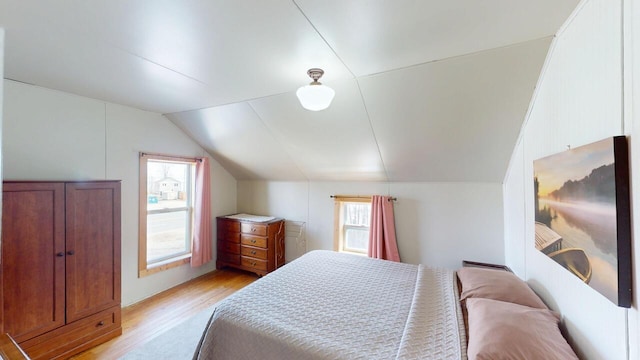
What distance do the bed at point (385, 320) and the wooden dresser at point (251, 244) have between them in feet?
5.31

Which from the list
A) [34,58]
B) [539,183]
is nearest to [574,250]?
[539,183]

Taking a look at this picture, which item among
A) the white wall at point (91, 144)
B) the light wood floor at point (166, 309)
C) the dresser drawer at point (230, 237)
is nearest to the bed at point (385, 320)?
the light wood floor at point (166, 309)

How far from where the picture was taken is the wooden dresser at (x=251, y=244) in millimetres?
3738

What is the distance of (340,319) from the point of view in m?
1.56

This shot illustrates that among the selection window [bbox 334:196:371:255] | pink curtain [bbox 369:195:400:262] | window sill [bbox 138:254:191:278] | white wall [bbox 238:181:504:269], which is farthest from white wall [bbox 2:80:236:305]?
pink curtain [bbox 369:195:400:262]

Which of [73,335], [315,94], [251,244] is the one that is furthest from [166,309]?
[315,94]

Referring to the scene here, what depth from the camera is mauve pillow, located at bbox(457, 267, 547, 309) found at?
1.53m

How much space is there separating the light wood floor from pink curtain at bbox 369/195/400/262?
1989mm

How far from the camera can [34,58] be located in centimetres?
179

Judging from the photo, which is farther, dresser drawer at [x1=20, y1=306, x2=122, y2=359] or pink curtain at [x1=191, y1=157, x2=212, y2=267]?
pink curtain at [x1=191, y1=157, x2=212, y2=267]

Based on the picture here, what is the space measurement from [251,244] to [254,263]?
29 centimetres

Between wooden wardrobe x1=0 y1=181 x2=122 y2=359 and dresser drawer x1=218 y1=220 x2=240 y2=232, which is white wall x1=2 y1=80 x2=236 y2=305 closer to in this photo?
wooden wardrobe x1=0 y1=181 x2=122 y2=359

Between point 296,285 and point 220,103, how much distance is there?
81.5 inches

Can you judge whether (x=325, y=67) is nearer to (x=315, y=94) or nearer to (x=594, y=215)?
(x=315, y=94)
